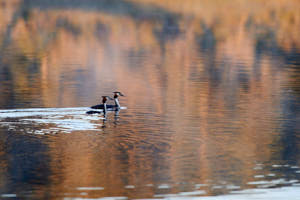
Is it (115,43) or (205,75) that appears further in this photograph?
(115,43)

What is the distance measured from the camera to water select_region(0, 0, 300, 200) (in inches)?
708

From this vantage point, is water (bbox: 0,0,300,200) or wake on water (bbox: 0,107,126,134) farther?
wake on water (bbox: 0,107,126,134)

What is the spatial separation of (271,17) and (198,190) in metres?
97.5

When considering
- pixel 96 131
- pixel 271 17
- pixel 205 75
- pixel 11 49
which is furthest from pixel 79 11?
pixel 96 131

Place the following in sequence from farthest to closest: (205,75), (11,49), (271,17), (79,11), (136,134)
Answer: (79,11) < (271,17) < (11,49) < (205,75) < (136,134)

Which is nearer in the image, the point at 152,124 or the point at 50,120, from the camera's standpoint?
the point at 152,124

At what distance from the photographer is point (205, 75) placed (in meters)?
41.4

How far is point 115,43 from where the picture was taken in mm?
70250

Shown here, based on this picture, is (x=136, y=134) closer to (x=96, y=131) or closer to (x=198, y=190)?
(x=96, y=131)

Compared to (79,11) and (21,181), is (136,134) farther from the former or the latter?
(79,11)

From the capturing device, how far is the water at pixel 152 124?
59.0ft

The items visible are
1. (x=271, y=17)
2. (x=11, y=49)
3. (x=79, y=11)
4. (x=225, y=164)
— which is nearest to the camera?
(x=225, y=164)

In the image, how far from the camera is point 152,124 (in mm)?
24938

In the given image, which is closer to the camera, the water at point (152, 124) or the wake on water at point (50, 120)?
the water at point (152, 124)
